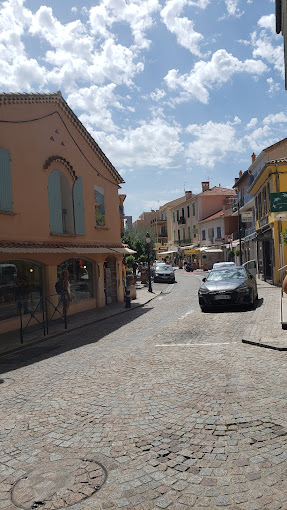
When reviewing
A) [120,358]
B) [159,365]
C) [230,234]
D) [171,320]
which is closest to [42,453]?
[159,365]

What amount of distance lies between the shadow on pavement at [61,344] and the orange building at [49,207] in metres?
1.87

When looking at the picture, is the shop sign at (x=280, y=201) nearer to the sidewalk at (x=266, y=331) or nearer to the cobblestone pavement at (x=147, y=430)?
the sidewalk at (x=266, y=331)

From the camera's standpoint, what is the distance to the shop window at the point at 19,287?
1112 centimetres

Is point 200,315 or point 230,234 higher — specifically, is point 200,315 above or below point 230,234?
Result: below

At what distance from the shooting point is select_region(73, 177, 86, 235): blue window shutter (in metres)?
14.7

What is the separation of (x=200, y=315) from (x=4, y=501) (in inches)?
370

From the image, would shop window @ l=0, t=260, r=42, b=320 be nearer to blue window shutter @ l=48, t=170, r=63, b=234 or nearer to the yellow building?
blue window shutter @ l=48, t=170, r=63, b=234

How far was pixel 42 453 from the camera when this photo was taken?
3.69 metres

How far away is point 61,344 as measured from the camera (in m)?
9.35

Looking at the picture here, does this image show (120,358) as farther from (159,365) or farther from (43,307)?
(43,307)

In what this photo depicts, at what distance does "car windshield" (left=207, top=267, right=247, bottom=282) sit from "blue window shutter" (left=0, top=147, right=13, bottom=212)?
7331mm

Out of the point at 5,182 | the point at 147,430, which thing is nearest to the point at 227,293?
the point at 5,182

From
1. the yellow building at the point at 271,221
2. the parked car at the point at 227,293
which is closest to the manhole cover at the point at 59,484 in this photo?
the parked car at the point at 227,293

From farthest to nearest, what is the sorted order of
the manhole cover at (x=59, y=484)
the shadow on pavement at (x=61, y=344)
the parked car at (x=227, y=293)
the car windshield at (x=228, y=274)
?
1. the car windshield at (x=228, y=274)
2. the parked car at (x=227, y=293)
3. the shadow on pavement at (x=61, y=344)
4. the manhole cover at (x=59, y=484)
